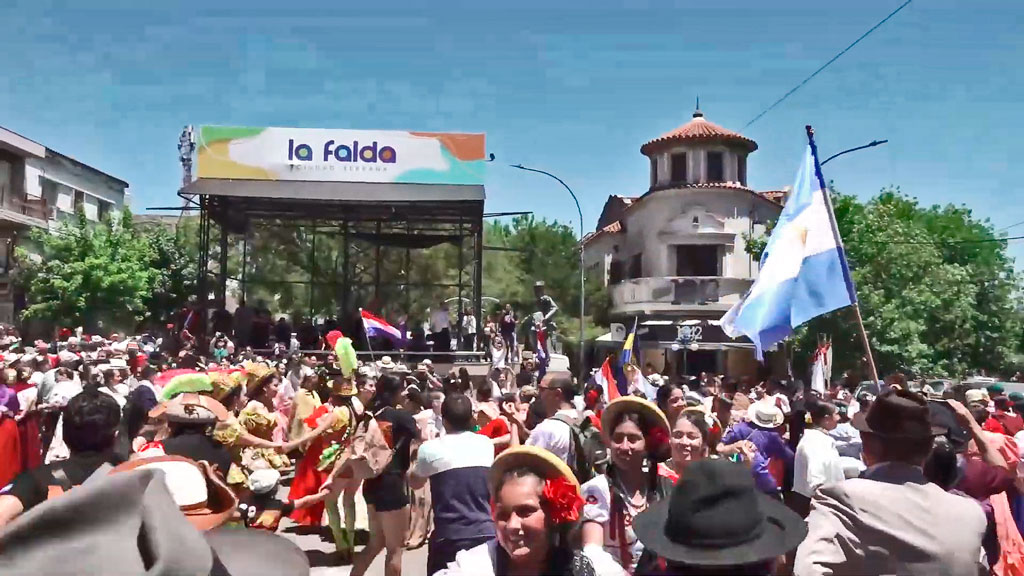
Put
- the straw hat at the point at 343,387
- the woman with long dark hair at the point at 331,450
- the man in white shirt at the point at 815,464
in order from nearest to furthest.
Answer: the man in white shirt at the point at 815,464 < the woman with long dark hair at the point at 331,450 < the straw hat at the point at 343,387

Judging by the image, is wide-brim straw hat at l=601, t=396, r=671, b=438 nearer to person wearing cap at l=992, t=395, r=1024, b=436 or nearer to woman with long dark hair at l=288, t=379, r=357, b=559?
woman with long dark hair at l=288, t=379, r=357, b=559

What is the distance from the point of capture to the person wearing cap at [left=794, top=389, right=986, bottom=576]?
2854 millimetres

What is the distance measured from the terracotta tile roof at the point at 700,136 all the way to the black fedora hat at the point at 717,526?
32657 millimetres

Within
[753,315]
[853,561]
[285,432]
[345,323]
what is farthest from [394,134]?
[853,561]

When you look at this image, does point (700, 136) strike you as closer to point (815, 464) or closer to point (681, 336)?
point (681, 336)

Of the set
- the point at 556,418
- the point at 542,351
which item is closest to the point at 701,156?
the point at 542,351

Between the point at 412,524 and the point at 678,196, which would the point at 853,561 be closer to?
the point at 412,524

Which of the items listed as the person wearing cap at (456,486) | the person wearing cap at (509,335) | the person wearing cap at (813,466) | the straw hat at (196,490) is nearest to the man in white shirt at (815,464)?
the person wearing cap at (813,466)

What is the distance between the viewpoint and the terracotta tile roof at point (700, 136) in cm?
3347

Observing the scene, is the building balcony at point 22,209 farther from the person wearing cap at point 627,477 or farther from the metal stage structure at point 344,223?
the person wearing cap at point 627,477

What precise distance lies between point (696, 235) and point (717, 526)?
106 ft

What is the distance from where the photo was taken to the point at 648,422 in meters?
4.18

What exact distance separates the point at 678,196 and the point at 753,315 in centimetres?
2651

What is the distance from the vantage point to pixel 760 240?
105 ft
